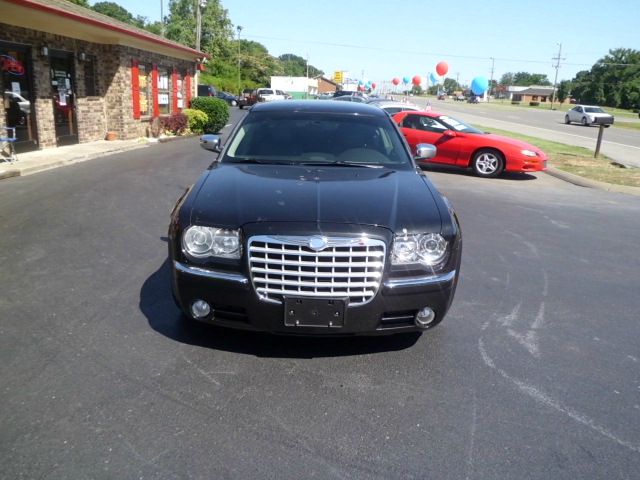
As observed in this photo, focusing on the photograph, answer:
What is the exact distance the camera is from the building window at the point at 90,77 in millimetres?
15184

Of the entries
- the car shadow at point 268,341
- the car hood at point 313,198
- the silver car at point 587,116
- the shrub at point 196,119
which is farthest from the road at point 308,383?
the silver car at point 587,116

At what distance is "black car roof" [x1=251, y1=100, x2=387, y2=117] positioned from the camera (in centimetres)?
519

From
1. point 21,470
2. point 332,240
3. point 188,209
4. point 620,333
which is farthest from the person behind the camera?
point 620,333

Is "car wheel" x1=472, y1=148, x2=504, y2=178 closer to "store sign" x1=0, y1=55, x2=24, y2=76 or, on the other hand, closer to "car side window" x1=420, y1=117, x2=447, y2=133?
"car side window" x1=420, y1=117, x2=447, y2=133

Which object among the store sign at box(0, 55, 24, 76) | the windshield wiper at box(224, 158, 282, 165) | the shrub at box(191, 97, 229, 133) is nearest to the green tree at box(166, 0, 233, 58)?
the shrub at box(191, 97, 229, 133)

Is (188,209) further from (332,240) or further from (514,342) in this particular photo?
(514,342)

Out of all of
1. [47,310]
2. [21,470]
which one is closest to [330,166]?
[47,310]

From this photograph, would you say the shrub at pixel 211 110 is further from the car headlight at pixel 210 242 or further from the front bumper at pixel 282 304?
the front bumper at pixel 282 304

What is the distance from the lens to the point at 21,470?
8.11 ft

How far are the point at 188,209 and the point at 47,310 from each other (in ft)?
5.40

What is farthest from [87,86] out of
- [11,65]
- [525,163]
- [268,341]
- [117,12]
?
[117,12]

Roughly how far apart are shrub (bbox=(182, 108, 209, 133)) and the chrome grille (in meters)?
17.8

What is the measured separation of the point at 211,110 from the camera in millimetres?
21047

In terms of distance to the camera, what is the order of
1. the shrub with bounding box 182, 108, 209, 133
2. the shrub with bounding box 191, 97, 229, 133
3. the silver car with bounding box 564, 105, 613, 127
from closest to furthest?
the shrub with bounding box 182, 108, 209, 133 → the shrub with bounding box 191, 97, 229, 133 → the silver car with bounding box 564, 105, 613, 127
